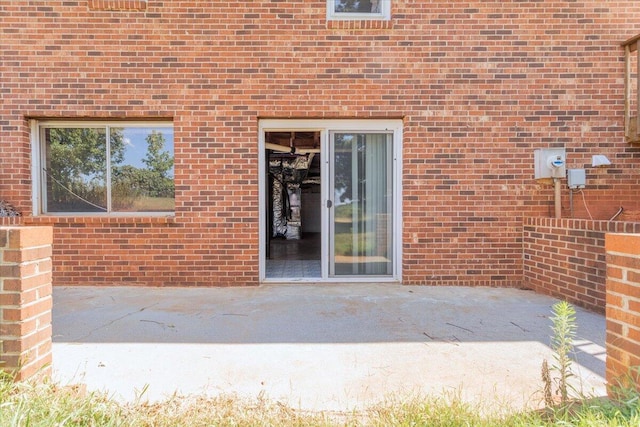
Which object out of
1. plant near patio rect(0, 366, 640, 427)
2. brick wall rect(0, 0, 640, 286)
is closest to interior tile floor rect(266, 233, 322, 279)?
brick wall rect(0, 0, 640, 286)

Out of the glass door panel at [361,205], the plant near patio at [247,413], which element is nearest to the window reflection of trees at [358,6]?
the glass door panel at [361,205]

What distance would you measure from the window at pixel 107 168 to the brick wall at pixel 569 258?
5137 mm

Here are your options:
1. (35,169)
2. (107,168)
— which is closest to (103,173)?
(107,168)

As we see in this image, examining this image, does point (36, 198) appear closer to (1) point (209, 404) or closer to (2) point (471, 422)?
(1) point (209, 404)

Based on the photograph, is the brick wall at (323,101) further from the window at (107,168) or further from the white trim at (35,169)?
the window at (107,168)

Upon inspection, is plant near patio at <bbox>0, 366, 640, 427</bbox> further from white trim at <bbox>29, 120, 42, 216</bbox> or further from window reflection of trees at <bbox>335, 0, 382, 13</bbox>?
window reflection of trees at <bbox>335, 0, 382, 13</bbox>

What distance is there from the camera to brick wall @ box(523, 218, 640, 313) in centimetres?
414

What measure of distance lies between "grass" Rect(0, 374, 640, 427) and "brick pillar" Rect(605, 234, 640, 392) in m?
0.18

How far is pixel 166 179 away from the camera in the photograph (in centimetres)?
551

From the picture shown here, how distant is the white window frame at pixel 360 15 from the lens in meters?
5.31

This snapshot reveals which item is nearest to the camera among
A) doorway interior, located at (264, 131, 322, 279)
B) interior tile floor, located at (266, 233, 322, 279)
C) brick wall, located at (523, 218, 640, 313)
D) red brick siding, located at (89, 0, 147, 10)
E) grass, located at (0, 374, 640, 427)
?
grass, located at (0, 374, 640, 427)

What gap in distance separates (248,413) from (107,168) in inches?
183

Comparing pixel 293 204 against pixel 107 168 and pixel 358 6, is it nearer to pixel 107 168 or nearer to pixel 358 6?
pixel 107 168

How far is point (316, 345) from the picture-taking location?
3188 mm
